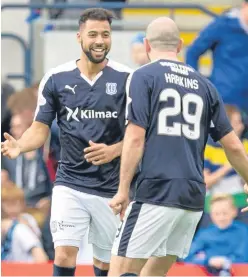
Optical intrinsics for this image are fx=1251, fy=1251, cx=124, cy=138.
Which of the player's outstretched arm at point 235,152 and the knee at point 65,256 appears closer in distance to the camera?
the player's outstretched arm at point 235,152

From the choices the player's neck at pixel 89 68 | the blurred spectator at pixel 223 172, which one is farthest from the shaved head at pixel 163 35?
the blurred spectator at pixel 223 172

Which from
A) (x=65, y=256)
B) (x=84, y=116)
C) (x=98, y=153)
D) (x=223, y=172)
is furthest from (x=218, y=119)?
(x=223, y=172)

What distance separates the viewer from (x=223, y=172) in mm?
12148

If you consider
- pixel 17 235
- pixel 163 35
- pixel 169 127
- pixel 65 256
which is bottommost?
pixel 17 235

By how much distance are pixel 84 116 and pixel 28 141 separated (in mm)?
473

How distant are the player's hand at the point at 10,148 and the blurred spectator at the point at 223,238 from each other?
A: 2.68 meters

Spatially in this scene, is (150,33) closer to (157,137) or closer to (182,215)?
(157,137)

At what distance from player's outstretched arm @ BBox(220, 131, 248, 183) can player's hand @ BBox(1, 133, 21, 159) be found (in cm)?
157

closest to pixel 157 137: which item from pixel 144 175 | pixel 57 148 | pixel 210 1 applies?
pixel 144 175

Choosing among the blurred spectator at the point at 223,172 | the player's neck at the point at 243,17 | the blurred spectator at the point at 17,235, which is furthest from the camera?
the player's neck at the point at 243,17

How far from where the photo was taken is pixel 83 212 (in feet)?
32.0

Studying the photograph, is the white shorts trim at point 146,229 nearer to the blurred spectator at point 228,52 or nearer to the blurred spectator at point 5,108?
the blurred spectator at point 228,52

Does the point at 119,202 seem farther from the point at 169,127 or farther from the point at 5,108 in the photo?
the point at 5,108

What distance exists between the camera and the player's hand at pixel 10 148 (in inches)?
368
